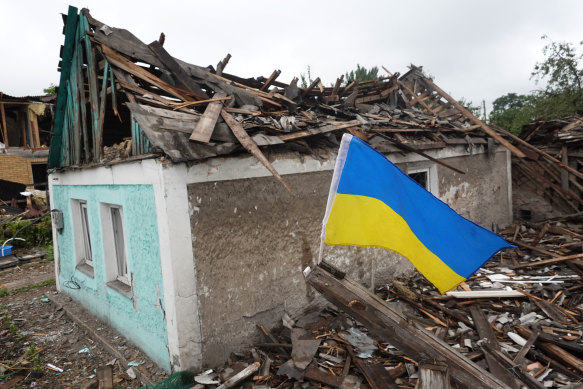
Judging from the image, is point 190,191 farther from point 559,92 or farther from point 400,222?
point 559,92

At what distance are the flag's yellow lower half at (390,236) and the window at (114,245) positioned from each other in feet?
15.0


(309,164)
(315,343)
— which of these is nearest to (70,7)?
(309,164)

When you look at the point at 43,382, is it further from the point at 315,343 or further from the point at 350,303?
the point at 350,303

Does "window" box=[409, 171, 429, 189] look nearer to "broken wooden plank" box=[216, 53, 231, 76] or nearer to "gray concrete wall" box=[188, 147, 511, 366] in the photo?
"gray concrete wall" box=[188, 147, 511, 366]

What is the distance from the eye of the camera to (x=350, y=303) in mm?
2760

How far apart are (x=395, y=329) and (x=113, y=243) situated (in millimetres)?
5094

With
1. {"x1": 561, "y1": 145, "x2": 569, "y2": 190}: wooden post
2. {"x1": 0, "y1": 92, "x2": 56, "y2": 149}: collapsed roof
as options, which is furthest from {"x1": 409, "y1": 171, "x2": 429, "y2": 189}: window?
{"x1": 0, "y1": 92, "x2": 56, "y2": 149}: collapsed roof

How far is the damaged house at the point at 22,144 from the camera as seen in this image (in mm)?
17359

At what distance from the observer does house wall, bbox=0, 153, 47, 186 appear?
1725 centimetres

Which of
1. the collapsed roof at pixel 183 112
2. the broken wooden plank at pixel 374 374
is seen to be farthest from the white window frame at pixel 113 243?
the broken wooden plank at pixel 374 374

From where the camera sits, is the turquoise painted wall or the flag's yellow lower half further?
the turquoise painted wall

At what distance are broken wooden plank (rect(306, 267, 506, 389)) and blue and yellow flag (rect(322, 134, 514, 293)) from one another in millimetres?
397

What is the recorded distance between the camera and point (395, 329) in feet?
9.40

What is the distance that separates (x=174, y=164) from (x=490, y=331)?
16.5 feet
